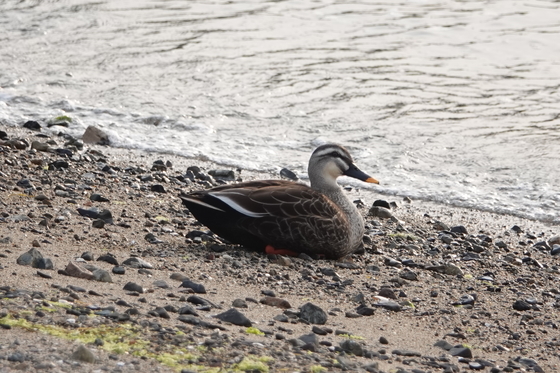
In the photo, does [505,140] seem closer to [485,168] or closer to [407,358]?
[485,168]

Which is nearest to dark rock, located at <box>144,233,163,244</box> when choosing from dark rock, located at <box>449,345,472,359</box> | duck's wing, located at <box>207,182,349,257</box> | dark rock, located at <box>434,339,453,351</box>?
duck's wing, located at <box>207,182,349,257</box>

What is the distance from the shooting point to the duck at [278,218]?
714 cm

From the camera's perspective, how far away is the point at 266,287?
21.0 ft

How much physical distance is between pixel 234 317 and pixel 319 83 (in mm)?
10897

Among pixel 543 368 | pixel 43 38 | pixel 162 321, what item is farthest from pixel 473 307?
pixel 43 38

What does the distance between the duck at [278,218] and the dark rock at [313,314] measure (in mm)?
1670

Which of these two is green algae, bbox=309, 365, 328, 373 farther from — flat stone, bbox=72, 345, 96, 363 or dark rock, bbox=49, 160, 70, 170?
dark rock, bbox=49, 160, 70, 170

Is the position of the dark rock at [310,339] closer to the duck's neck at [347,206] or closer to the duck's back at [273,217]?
the duck's back at [273,217]

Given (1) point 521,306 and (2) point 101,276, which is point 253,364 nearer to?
(2) point 101,276

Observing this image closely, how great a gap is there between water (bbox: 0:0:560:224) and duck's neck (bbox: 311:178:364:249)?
9.52 ft

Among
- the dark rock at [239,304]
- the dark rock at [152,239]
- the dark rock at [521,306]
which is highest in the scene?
the dark rock at [239,304]

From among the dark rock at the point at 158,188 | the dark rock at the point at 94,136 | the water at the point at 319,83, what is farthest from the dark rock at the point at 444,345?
the dark rock at the point at 94,136

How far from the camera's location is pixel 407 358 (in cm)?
518

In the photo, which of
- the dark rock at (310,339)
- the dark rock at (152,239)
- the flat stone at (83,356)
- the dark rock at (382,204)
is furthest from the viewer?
the dark rock at (382,204)
